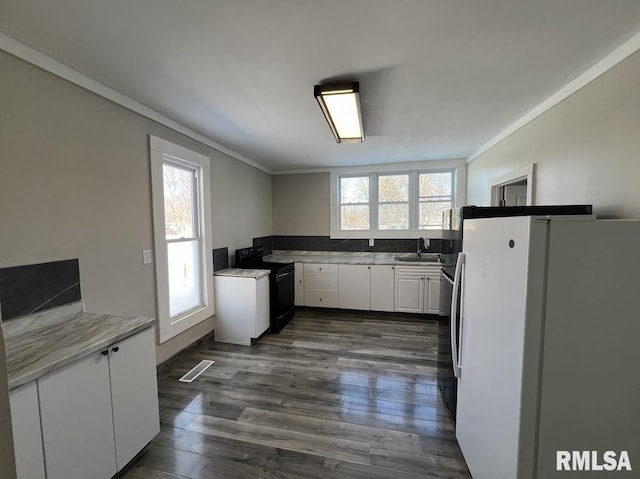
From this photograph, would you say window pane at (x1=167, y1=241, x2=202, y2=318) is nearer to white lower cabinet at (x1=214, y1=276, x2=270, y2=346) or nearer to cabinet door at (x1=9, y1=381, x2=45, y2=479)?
white lower cabinet at (x1=214, y1=276, x2=270, y2=346)

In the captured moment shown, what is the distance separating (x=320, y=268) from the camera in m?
4.28

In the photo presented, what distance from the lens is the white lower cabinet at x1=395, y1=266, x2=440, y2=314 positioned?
3852mm

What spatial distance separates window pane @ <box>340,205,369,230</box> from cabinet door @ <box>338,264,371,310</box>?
877 millimetres

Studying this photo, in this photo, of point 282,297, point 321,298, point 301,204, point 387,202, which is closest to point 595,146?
point 387,202

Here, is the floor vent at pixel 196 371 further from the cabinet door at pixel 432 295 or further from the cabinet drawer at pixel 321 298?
the cabinet door at pixel 432 295

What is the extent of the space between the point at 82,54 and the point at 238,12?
3.53ft

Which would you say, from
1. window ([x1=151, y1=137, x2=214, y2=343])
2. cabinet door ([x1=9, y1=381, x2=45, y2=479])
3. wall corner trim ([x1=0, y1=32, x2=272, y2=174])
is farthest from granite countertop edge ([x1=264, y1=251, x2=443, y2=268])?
cabinet door ([x1=9, y1=381, x2=45, y2=479])

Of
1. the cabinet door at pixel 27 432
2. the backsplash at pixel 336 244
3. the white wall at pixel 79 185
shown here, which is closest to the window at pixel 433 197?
the backsplash at pixel 336 244

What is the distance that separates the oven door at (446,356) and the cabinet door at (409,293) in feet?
5.40

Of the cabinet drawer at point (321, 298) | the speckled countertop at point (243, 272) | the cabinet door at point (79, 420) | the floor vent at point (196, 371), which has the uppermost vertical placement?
the speckled countertop at point (243, 272)

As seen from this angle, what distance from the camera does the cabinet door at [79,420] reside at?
1171 millimetres

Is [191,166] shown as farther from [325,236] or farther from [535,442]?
[535,442]

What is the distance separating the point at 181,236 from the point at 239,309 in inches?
43.1

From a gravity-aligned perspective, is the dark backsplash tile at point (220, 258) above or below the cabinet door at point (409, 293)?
above
